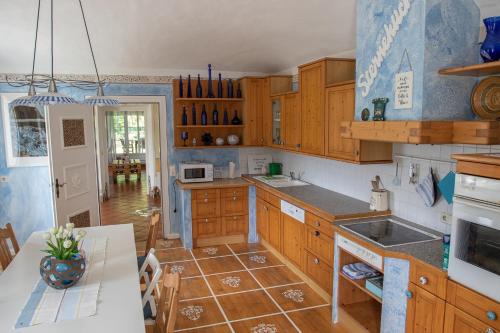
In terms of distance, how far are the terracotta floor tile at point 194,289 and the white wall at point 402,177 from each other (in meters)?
1.84

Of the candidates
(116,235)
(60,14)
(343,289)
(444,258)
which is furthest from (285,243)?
(60,14)

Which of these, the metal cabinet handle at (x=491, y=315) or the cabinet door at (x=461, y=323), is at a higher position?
the metal cabinet handle at (x=491, y=315)

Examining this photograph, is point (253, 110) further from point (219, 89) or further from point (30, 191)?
point (30, 191)

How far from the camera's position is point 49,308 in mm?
2129

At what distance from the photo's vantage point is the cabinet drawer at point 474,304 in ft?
6.38

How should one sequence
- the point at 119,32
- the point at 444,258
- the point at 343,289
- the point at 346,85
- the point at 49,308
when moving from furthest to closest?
the point at 119,32 → the point at 346,85 → the point at 343,289 → the point at 444,258 → the point at 49,308

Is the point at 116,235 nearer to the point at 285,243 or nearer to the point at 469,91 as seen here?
the point at 285,243

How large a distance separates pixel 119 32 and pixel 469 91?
3.55m

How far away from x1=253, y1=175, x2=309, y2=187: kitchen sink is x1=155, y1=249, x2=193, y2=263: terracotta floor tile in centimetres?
143

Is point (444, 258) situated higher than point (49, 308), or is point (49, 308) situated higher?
point (444, 258)

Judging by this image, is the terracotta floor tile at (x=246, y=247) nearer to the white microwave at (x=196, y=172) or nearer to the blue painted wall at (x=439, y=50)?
the white microwave at (x=196, y=172)

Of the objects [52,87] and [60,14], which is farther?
[60,14]

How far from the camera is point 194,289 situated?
414 centimetres

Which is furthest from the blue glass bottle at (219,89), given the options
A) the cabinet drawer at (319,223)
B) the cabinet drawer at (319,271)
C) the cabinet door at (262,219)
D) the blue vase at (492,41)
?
the blue vase at (492,41)
